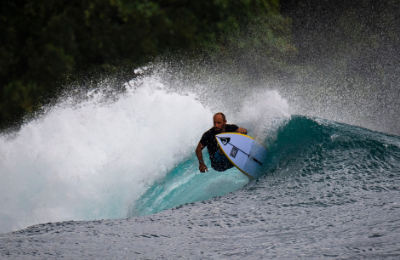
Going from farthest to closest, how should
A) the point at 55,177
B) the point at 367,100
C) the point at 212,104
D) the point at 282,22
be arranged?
the point at 282,22
the point at 367,100
the point at 212,104
the point at 55,177

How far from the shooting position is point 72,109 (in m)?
8.85

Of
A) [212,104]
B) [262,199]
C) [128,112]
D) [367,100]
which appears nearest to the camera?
[262,199]

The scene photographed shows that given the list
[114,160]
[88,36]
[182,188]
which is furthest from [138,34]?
[182,188]

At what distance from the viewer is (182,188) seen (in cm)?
625

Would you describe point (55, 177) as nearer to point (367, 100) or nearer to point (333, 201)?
point (333, 201)

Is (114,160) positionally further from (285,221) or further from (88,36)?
(88,36)

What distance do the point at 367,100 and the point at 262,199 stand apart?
13261 mm

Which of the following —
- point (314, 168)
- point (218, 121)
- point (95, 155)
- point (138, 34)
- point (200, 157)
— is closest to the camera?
point (314, 168)

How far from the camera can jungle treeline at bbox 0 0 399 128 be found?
17.3 metres

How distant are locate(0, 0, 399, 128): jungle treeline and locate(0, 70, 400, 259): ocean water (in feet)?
28.0

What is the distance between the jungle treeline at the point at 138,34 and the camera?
1727 centimetres

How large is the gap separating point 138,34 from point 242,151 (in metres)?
13.6

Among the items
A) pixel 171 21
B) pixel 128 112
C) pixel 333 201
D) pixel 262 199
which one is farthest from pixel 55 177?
pixel 171 21

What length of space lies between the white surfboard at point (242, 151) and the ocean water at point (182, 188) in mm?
168
